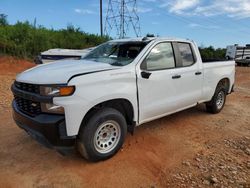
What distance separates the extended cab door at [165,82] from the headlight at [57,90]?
123 centimetres

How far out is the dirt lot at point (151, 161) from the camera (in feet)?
11.9

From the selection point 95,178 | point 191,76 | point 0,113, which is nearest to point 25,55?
point 0,113

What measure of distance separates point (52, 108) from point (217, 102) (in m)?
4.56

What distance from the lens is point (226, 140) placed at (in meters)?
5.12

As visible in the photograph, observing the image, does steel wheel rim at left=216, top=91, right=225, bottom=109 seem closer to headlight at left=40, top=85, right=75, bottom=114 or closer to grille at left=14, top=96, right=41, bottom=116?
headlight at left=40, top=85, right=75, bottom=114

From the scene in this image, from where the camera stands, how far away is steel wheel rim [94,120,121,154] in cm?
397

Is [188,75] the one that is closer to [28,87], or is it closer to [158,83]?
[158,83]

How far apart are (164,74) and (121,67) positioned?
37.8 inches

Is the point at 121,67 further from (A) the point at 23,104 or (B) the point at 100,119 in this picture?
(A) the point at 23,104

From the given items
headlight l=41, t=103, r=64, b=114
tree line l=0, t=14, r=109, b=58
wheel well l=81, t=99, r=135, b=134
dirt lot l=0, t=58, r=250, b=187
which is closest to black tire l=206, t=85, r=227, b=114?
dirt lot l=0, t=58, r=250, b=187

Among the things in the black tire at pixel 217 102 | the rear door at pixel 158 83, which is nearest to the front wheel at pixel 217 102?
the black tire at pixel 217 102

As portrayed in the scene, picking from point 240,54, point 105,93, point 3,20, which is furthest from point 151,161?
point 240,54

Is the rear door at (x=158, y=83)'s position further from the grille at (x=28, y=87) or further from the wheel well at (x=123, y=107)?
the grille at (x=28, y=87)

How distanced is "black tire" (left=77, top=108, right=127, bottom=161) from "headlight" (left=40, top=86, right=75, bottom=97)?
1.66ft
